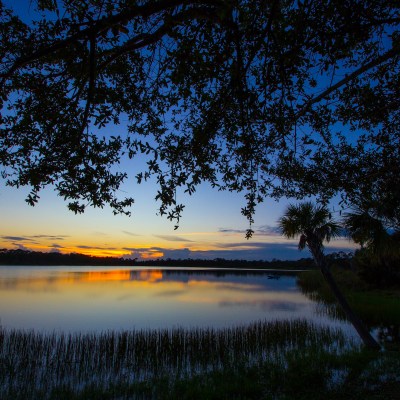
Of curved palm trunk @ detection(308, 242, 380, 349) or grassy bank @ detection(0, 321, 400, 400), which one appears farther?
curved palm trunk @ detection(308, 242, 380, 349)

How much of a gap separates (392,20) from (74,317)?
102 feet

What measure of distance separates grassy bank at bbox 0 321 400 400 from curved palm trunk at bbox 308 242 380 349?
1156 millimetres

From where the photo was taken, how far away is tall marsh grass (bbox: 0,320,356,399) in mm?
11031

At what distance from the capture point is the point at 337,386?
962 centimetres

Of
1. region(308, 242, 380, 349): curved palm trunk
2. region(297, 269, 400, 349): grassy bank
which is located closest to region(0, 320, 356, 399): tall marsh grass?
region(308, 242, 380, 349): curved palm trunk

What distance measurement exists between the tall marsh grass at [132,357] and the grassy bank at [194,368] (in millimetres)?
35

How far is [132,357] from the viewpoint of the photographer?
1377 centimetres

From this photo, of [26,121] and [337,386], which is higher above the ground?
[26,121]

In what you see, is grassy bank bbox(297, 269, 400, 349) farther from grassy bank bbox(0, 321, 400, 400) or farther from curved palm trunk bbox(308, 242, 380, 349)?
grassy bank bbox(0, 321, 400, 400)

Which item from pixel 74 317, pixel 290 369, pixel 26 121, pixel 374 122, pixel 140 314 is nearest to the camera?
pixel 26 121

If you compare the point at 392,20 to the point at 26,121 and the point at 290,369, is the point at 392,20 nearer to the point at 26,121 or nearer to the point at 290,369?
the point at 26,121

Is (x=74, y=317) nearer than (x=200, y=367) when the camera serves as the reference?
No

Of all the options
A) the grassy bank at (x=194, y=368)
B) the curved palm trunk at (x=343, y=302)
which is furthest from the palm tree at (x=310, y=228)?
the grassy bank at (x=194, y=368)

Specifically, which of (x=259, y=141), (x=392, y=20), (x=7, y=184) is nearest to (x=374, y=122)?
(x=392, y=20)
